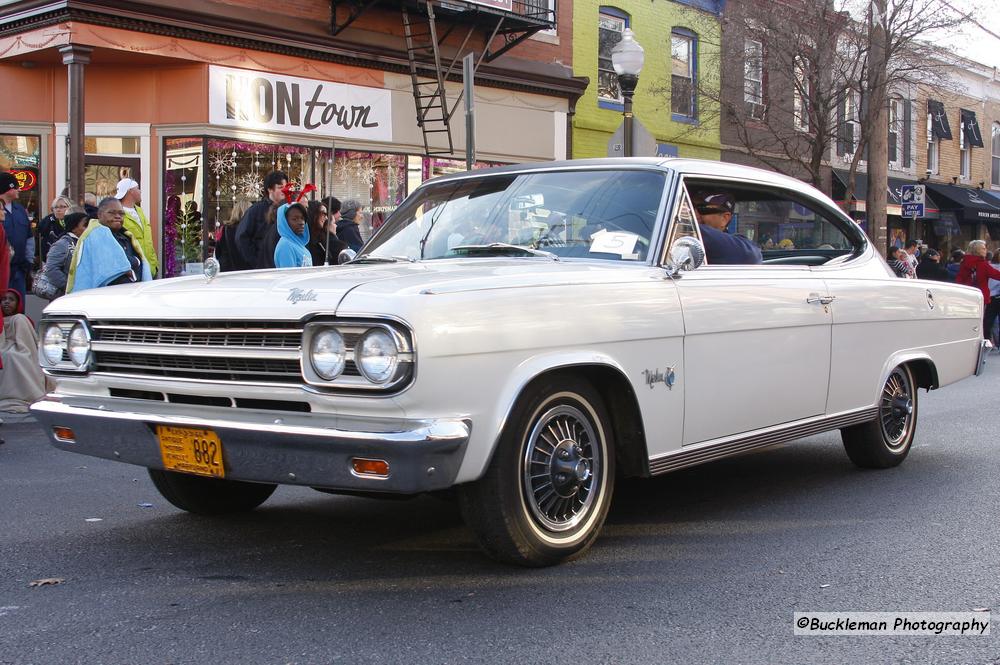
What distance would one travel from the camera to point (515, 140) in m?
19.6

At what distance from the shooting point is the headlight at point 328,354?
149 inches

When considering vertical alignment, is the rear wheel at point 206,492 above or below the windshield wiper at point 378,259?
below

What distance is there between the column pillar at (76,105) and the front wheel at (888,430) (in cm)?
1109

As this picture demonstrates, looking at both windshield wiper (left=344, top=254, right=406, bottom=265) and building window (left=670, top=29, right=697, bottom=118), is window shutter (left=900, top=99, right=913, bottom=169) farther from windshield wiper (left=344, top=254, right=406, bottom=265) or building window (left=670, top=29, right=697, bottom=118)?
windshield wiper (left=344, top=254, right=406, bottom=265)

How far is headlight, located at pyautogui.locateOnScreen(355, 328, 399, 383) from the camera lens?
370cm

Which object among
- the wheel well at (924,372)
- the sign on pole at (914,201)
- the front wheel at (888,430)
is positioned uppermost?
the sign on pole at (914,201)

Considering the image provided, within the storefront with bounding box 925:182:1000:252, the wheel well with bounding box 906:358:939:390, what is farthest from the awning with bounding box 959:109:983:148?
the wheel well with bounding box 906:358:939:390

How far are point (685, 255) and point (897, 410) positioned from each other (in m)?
2.53

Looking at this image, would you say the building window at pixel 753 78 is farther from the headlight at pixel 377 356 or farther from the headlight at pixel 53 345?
the headlight at pixel 377 356

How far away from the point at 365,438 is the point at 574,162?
2.21 m

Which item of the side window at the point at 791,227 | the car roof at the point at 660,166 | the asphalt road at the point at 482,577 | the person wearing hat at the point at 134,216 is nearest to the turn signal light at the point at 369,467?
the asphalt road at the point at 482,577

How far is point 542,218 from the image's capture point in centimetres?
517

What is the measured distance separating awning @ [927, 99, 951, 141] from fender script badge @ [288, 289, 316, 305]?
31.0 meters

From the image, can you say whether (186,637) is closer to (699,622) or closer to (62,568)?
(62,568)
